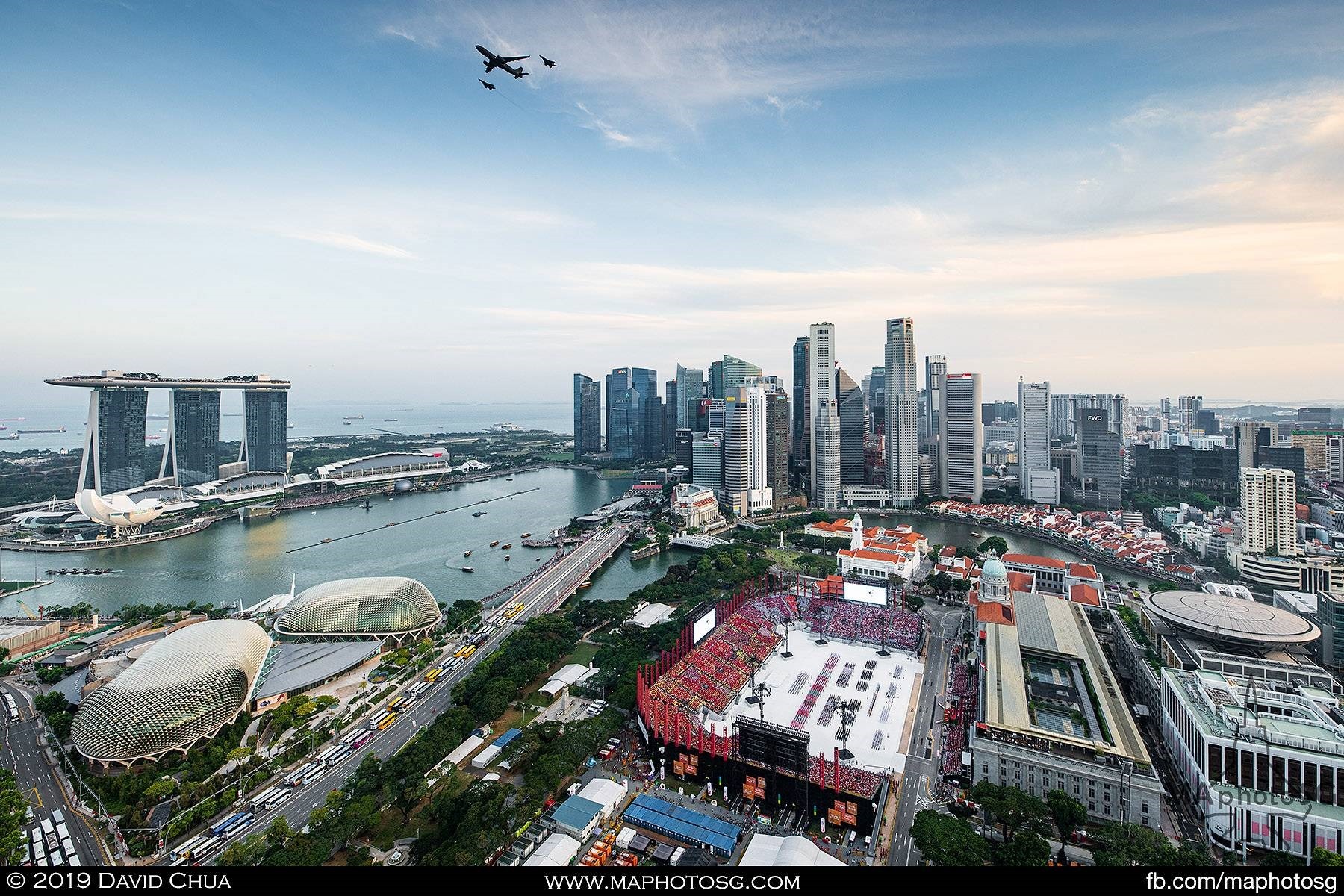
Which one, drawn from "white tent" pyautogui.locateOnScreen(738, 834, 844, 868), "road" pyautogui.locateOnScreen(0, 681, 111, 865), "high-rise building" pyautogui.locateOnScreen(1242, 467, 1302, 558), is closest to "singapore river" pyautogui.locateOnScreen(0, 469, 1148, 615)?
"high-rise building" pyautogui.locateOnScreen(1242, 467, 1302, 558)

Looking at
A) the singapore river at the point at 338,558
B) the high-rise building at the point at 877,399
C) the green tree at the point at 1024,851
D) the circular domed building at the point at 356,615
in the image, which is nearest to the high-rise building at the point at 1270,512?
the singapore river at the point at 338,558

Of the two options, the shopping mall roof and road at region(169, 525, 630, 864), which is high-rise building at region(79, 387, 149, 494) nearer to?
road at region(169, 525, 630, 864)

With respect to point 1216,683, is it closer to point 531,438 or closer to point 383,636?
point 383,636

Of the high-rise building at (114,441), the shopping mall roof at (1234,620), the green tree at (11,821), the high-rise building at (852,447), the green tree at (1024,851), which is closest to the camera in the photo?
the green tree at (1024,851)

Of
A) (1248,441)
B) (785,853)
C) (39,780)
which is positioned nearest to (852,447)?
(1248,441)

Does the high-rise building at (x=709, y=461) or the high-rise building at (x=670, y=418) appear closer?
the high-rise building at (x=709, y=461)

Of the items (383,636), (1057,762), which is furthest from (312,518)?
(1057,762)

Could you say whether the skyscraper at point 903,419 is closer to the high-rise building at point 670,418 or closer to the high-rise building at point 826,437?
the high-rise building at point 826,437
